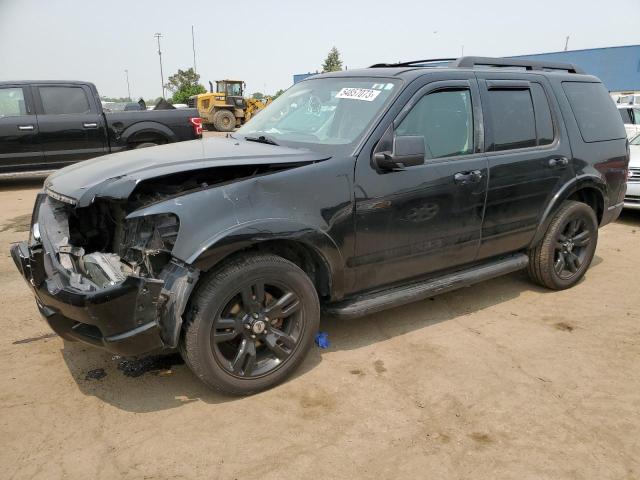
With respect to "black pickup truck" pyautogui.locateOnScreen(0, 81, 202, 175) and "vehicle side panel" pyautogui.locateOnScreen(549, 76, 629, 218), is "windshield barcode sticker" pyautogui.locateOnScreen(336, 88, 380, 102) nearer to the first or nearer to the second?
"vehicle side panel" pyautogui.locateOnScreen(549, 76, 629, 218)

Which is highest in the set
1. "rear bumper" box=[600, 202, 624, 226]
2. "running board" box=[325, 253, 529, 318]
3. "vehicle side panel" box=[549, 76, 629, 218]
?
"vehicle side panel" box=[549, 76, 629, 218]

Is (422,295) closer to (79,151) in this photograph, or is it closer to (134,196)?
(134,196)

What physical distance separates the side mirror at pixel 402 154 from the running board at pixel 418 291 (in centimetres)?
89

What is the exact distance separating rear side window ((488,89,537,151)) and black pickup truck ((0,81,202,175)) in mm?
7383

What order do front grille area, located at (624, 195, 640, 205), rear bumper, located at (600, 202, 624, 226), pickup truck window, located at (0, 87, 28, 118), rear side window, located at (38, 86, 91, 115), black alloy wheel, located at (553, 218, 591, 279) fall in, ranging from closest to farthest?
black alloy wheel, located at (553, 218, 591, 279) < rear bumper, located at (600, 202, 624, 226) < front grille area, located at (624, 195, 640, 205) < pickup truck window, located at (0, 87, 28, 118) < rear side window, located at (38, 86, 91, 115)

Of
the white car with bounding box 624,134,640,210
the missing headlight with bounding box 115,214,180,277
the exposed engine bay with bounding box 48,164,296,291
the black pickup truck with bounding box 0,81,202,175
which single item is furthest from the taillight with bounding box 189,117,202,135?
the missing headlight with bounding box 115,214,180,277

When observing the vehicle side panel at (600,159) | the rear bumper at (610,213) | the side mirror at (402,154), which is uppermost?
the side mirror at (402,154)

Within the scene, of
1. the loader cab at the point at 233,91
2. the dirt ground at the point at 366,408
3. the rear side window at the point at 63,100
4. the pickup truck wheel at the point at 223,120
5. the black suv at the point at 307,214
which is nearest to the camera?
the dirt ground at the point at 366,408

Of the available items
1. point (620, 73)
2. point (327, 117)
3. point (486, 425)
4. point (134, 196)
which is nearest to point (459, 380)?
point (486, 425)

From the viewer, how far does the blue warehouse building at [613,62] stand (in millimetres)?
36781

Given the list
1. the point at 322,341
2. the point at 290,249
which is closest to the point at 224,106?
the point at 322,341

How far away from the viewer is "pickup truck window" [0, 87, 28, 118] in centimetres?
927

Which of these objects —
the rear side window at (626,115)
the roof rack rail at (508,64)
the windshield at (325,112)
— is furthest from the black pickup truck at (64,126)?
the rear side window at (626,115)

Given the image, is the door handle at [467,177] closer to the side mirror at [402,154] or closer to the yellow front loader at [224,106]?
the side mirror at [402,154]
